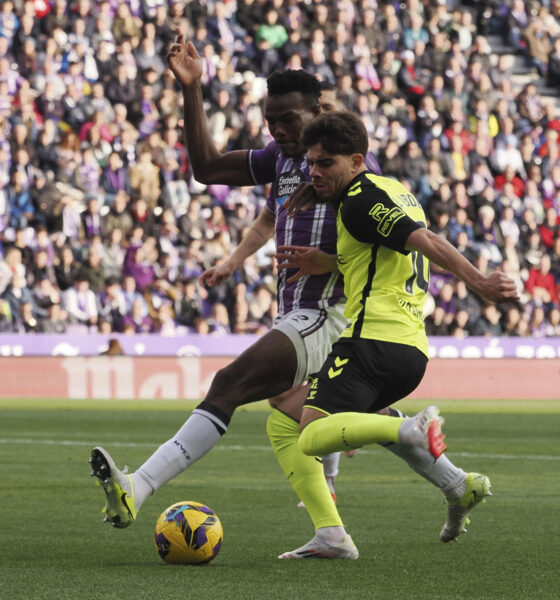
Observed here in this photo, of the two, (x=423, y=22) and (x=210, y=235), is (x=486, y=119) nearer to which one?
(x=423, y=22)

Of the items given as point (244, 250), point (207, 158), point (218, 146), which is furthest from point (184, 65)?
point (218, 146)

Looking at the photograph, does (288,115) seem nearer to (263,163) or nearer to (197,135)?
(263,163)

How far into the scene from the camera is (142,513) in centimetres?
809

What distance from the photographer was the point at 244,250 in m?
7.41

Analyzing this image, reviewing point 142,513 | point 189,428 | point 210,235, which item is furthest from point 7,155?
point 189,428

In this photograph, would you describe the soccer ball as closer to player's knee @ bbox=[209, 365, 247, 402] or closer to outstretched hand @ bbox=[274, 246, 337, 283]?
player's knee @ bbox=[209, 365, 247, 402]

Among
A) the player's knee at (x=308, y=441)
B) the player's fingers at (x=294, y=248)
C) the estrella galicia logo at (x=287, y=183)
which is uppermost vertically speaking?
the estrella galicia logo at (x=287, y=183)

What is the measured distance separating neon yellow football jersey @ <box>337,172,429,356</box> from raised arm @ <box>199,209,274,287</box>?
4.74 ft

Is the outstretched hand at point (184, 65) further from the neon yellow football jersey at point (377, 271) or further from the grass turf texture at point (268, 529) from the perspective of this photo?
the grass turf texture at point (268, 529)

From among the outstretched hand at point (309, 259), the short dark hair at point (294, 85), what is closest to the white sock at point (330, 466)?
the outstretched hand at point (309, 259)

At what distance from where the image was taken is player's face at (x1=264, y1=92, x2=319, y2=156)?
667cm

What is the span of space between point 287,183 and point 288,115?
1.23 feet

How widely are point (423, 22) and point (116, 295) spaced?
10377 mm

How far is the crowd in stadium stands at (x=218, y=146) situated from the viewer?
20.2m
